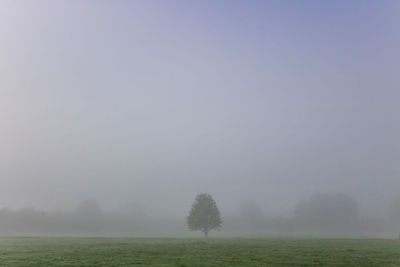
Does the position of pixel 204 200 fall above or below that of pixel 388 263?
above

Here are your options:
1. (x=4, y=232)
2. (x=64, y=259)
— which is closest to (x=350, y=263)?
(x=64, y=259)

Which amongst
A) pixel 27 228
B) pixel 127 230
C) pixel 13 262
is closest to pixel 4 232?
pixel 27 228

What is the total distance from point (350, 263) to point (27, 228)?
562 feet

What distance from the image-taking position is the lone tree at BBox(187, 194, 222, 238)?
103 meters

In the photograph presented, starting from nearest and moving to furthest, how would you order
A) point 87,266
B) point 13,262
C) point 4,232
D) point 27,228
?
1. point 87,266
2. point 13,262
3. point 4,232
4. point 27,228

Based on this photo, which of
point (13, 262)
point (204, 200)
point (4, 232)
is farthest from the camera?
point (4, 232)

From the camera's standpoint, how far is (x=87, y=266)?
105 feet

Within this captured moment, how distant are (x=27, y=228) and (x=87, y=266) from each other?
159m

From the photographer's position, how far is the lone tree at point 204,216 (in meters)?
103

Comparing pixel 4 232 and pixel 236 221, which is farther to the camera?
pixel 236 221

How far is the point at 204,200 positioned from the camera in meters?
106

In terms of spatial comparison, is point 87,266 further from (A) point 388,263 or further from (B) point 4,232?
(B) point 4,232

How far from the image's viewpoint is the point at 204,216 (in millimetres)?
103562

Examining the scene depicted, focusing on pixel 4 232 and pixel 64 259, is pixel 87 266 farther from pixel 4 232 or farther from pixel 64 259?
pixel 4 232
